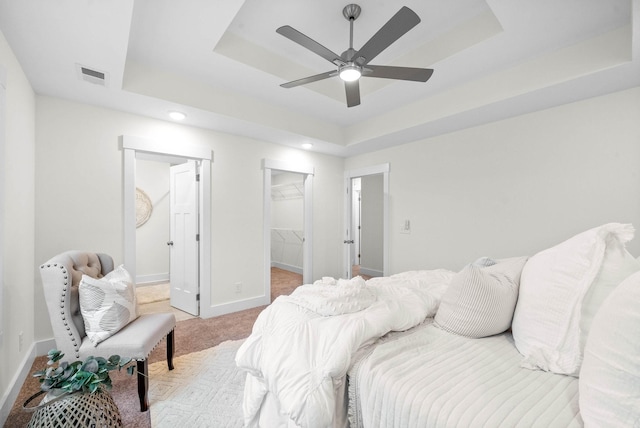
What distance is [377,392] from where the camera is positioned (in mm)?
1023

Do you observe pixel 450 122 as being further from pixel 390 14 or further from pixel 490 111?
pixel 390 14

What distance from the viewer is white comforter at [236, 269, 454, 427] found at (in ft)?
3.52

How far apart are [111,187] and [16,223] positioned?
36.1 inches

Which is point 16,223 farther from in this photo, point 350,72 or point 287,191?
point 287,191

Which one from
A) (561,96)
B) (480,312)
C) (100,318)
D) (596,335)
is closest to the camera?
(596,335)

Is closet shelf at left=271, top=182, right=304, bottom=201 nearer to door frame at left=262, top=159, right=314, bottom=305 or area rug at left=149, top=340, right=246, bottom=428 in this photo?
door frame at left=262, top=159, right=314, bottom=305

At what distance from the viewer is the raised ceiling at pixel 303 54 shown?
1.81 metres

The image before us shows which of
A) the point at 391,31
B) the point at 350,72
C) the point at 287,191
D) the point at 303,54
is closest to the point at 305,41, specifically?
the point at 350,72

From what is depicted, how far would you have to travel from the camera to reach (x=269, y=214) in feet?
13.0

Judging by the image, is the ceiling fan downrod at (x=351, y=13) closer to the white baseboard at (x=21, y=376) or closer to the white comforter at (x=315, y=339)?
the white comforter at (x=315, y=339)

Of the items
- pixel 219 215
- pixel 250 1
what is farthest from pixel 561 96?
pixel 219 215

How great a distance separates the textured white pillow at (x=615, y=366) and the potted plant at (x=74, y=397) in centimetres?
182

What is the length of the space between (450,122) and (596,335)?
2.74 metres

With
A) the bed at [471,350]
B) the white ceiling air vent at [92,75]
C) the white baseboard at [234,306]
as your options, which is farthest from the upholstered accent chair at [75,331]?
the white baseboard at [234,306]
